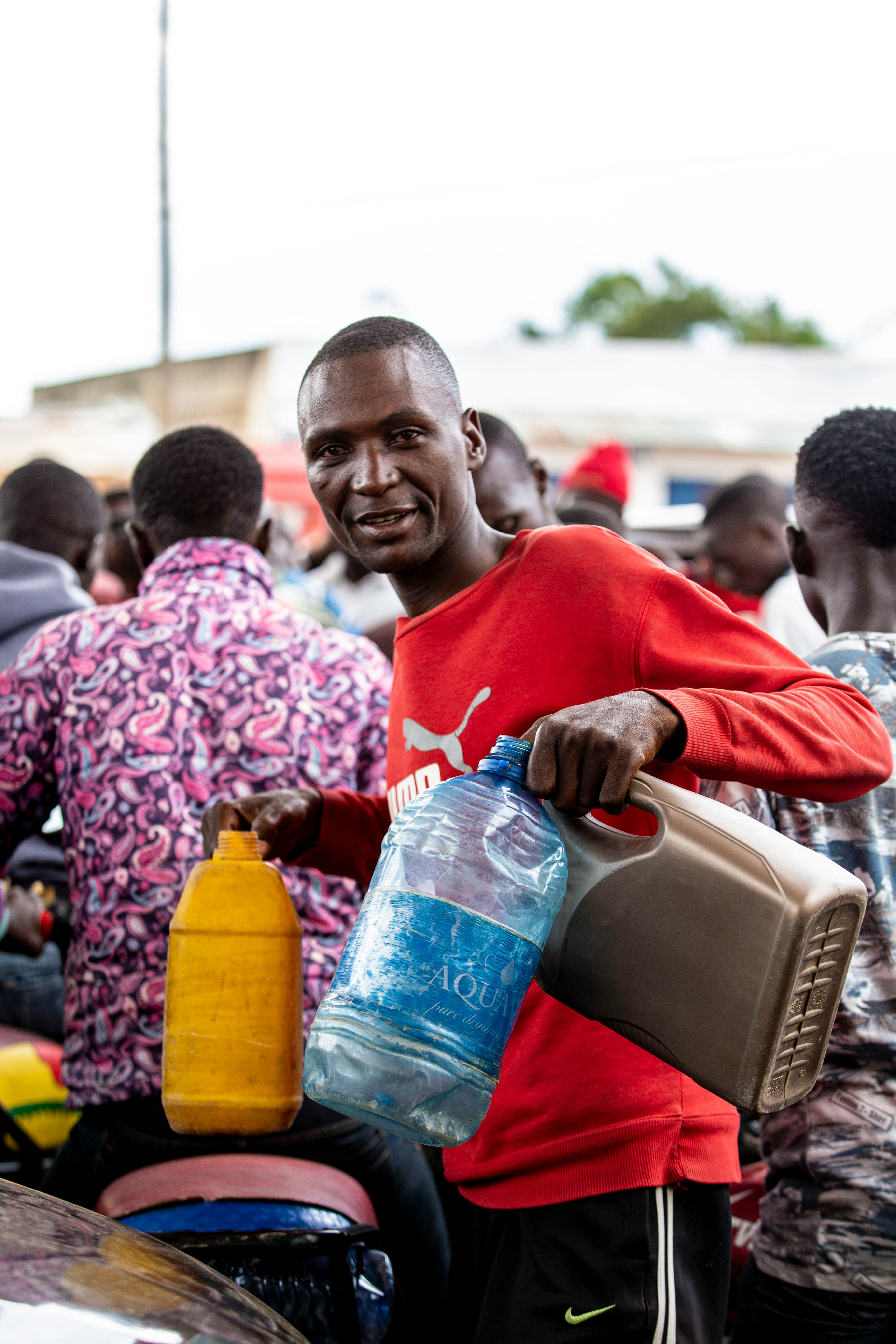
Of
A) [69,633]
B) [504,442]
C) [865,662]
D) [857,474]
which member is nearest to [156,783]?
[69,633]

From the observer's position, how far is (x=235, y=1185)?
2229mm

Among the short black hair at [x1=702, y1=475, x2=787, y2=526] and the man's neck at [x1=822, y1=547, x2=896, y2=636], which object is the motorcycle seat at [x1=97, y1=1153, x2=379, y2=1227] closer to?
the man's neck at [x1=822, y1=547, x2=896, y2=636]

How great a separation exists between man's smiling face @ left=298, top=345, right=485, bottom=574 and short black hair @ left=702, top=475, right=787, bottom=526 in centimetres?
436

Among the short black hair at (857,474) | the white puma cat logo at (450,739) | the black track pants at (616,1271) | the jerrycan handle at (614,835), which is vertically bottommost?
the black track pants at (616,1271)

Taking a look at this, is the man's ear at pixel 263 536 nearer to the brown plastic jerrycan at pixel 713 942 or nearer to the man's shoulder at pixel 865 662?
the man's shoulder at pixel 865 662

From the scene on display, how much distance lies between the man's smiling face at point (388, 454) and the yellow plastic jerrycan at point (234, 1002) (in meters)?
0.57

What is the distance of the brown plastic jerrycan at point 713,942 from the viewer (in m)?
1.47

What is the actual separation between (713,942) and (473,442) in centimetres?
103

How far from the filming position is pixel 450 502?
2.07 meters

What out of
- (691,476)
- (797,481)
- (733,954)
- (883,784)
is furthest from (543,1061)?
(691,476)

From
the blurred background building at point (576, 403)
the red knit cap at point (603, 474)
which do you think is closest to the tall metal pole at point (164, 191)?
the blurred background building at point (576, 403)

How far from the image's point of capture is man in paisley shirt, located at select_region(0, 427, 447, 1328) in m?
2.49

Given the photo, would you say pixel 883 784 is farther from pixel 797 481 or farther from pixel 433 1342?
pixel 433 1342

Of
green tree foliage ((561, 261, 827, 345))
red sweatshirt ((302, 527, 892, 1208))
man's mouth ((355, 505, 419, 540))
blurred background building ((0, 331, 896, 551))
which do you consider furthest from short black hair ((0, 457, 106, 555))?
green tree foliage ((561, 261, 827, 345))
